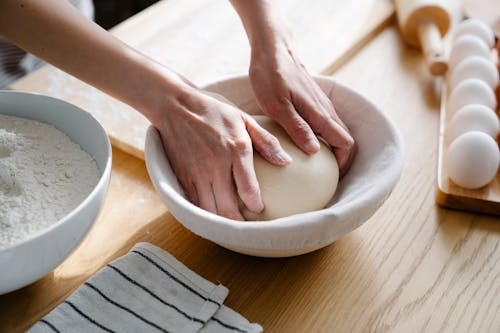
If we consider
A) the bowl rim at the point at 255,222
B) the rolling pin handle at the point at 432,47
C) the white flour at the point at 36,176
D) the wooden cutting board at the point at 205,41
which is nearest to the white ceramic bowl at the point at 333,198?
the bowl rim at the point at 255,222

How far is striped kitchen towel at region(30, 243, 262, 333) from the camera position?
0.61 m

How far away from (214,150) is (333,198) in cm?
20

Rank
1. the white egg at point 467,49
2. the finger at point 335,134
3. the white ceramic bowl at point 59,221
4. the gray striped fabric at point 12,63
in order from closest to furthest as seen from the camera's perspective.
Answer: the white ceramic bowl at point 59,221
the finger at point 335,134
the white egg at point 467,49
the gray striped fabric at point 12,63

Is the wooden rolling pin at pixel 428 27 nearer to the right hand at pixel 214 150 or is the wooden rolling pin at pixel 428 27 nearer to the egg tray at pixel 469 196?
the egg tray at pixel 469 196

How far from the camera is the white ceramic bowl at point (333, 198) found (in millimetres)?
603

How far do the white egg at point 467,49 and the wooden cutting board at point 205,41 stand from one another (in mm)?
214

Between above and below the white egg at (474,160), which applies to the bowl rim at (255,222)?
above

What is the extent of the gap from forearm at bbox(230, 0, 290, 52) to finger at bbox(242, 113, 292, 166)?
0.16 meters

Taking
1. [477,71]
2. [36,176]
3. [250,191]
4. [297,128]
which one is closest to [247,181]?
[250,191]

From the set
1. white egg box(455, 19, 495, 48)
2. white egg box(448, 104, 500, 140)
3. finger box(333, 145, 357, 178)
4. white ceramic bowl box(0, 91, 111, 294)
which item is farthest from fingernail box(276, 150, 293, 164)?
white egg box(455, 19, 495, 48)

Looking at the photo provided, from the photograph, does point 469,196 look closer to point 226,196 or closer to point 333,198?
point 333,198

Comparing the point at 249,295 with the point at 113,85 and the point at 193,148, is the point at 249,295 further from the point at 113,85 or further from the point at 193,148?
the point at 113,85

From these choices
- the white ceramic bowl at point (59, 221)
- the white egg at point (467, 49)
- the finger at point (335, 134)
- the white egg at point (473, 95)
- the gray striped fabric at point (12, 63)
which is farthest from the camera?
the gray striped fabric at point (12, 63)

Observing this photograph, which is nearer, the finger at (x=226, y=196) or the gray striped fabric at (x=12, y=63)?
the finger at (x=226, y=196)
